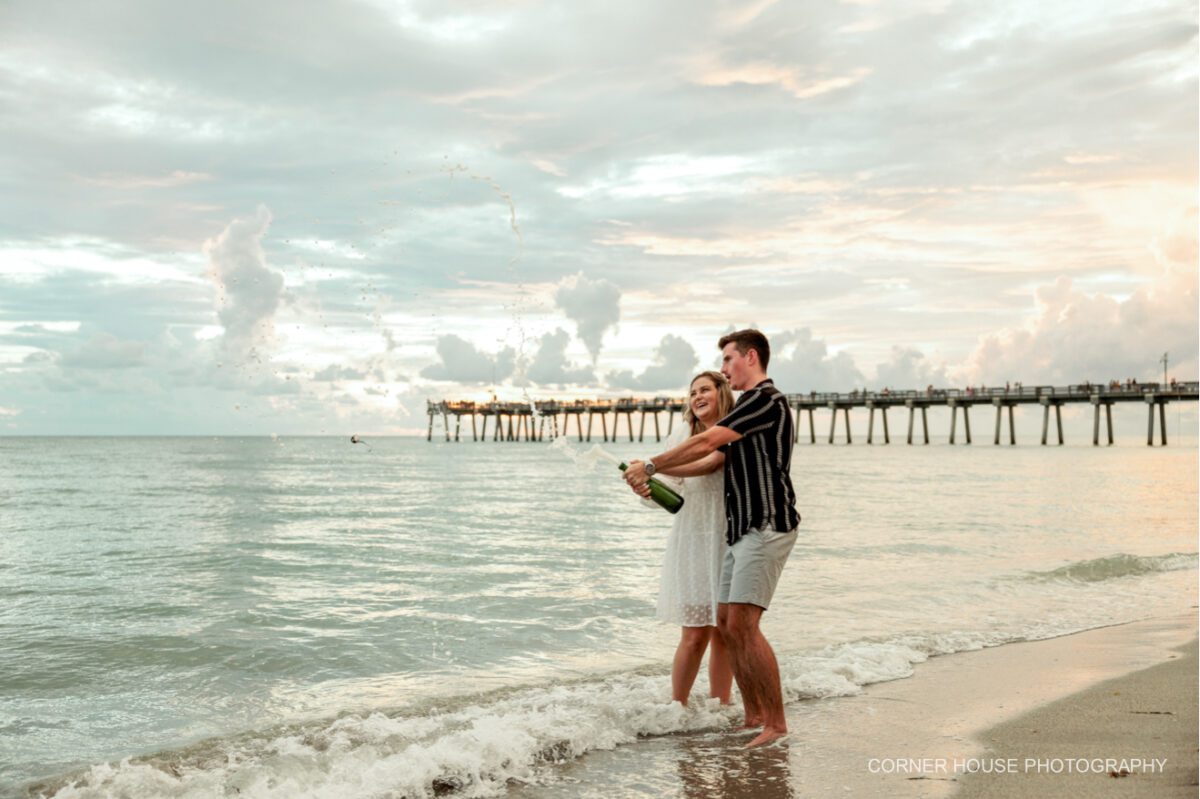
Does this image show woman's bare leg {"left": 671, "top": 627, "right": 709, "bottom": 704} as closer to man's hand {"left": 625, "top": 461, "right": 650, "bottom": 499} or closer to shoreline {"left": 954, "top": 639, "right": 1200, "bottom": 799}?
man's hand {"left": 625, "top": 461, "right": 650, "bottom": 499}

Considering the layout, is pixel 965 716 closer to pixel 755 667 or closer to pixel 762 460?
pixel 755 667

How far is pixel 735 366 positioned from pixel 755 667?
1.76m

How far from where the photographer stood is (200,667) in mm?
8172

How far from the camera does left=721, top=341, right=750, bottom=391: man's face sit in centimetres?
546

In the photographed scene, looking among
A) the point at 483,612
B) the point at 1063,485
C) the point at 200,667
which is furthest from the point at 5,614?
the point at 1063,485

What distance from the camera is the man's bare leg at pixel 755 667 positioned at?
534 centimetres

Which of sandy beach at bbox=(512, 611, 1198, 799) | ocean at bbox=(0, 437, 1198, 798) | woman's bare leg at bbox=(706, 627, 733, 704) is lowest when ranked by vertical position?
ocean at bbox=(0, 437, 1198, 798)

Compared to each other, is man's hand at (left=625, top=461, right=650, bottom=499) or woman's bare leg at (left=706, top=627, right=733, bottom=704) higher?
man's hand at (left=625, top=461, right=650, bottom=499)

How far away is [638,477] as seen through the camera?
5.27m

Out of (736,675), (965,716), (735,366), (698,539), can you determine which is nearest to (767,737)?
(736,675)

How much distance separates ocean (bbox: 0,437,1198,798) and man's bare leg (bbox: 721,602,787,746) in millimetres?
370

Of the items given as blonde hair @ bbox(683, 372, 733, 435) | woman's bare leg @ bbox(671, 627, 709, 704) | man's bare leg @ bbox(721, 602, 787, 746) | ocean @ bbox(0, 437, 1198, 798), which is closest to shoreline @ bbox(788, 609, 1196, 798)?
man's bare leg @ bbox(721, 602, 787, 746)

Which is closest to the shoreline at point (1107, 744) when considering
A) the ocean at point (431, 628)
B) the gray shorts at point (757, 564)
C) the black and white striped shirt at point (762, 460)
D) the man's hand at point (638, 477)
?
the gray shorts at point (757, 564)

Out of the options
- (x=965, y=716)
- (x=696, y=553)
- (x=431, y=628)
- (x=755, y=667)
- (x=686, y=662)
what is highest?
(x=696, y=553)
